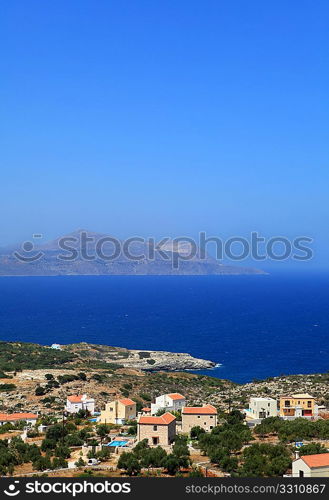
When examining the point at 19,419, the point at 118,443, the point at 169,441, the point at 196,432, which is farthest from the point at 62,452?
the point at 19,419

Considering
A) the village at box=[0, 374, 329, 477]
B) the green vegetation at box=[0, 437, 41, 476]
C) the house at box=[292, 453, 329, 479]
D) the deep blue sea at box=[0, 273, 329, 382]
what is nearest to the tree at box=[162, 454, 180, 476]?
the village at box=[0, 374, 329, 477]

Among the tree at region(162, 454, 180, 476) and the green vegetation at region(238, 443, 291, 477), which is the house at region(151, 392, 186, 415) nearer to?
the green vegetation at region(238, 443, 291, 477)

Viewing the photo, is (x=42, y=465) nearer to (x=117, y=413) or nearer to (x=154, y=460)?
(x=154, y=460)

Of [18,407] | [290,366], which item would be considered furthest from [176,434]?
[290,366]

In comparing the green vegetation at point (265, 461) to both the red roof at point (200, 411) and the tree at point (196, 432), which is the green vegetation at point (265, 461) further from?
the red roof at point (200, 411)

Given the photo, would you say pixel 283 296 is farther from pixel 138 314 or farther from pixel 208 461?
pixel 208 461
